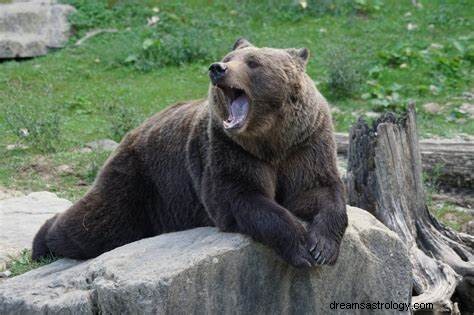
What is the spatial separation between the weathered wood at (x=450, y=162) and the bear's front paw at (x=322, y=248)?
4209mm

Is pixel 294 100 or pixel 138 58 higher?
pixel 294 100


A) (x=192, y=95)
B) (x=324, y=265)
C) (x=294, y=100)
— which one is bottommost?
(x=192, y=95)

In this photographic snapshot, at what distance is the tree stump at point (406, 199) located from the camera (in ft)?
24.4

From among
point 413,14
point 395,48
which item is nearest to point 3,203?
point 395,48

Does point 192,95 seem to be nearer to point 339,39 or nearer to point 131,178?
point 339,39

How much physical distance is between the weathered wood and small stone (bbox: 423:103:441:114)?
2.85 meters

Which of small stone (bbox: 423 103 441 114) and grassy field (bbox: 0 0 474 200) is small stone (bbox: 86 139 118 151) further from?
small stone (bbox: 423 103 441 114)

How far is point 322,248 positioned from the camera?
584cm

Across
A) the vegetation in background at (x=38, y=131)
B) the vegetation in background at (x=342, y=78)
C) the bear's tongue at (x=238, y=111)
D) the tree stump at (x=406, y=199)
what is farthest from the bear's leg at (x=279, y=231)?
the vegetation in background at (x=342, y=78)

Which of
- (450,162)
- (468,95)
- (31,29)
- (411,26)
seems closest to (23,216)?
(450,162)

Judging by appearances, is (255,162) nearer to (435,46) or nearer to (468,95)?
(468,95)

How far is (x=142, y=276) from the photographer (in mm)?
5625

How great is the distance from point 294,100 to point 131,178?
1.72 m

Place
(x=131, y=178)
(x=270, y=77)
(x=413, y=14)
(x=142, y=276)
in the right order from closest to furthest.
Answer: (x=142, y=276) → (x=270, y=77) → (x=131, y=178) → (x=413, y=14)
